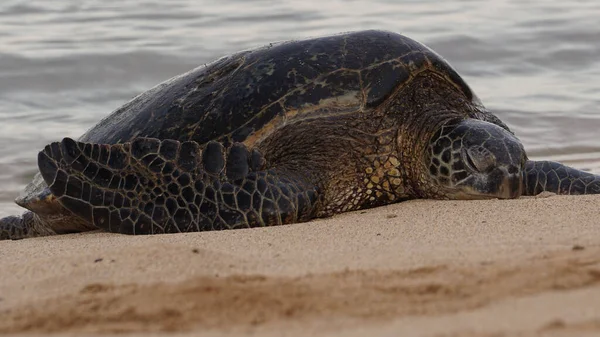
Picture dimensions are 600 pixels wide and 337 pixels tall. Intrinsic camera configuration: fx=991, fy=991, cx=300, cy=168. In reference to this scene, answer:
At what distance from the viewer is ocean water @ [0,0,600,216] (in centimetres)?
1090

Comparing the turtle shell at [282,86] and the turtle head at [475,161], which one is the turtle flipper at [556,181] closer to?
the turtle head at [475,161]

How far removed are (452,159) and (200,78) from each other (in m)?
1.78

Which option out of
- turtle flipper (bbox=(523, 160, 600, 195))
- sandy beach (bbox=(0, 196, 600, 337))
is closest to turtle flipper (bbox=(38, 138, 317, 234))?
sandy beach (bbox=(0, 196, 600, 337))

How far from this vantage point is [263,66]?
20.9 ft

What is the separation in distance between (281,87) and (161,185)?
3.38 ft

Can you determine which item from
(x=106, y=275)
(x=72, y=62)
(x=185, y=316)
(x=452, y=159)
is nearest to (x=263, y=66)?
(x=452, y=159)

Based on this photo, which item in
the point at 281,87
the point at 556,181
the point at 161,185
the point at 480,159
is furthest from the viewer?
the point at 556,181

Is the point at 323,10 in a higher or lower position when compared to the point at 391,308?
higher

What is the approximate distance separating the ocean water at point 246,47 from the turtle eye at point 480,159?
3.46 metres

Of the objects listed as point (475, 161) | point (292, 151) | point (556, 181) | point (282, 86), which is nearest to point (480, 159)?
point (475, 161)

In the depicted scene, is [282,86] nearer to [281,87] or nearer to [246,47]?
[281,87]

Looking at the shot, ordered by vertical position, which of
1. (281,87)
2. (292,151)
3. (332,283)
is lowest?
(332,283)

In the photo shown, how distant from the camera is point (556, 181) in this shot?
248 inches

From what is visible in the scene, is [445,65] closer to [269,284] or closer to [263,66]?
[263,66]
